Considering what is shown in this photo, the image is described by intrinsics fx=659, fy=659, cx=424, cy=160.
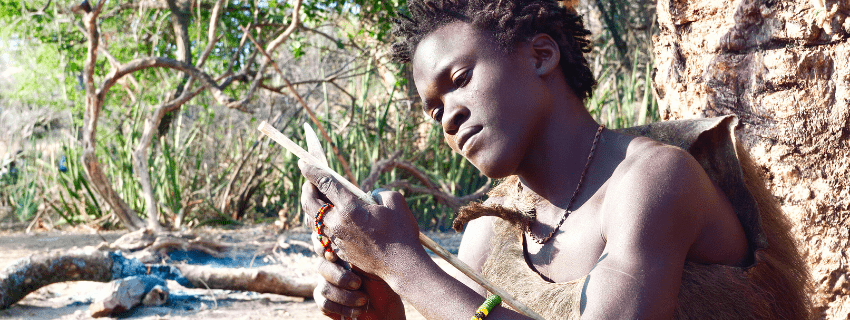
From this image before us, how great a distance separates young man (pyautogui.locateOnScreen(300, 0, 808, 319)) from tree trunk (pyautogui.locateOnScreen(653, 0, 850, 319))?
0.20 metres

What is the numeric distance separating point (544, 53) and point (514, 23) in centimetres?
10

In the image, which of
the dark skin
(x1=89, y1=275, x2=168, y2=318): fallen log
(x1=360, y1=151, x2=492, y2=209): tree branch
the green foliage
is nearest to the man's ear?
the dark skin

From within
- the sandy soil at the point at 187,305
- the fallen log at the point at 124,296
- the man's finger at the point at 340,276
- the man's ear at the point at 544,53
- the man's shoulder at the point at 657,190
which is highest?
the man's ear at the point at 544,53

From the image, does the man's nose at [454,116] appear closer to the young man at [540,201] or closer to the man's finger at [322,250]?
the young man at [540,201]

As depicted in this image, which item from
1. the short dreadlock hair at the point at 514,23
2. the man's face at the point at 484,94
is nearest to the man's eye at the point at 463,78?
the man's face at the point at 484,94

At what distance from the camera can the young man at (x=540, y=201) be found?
1250 millimetres

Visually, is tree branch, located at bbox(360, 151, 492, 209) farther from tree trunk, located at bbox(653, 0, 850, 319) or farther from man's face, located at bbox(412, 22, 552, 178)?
man's face, located at bbox(412, 22, 552, 178)

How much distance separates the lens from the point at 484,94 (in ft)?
4.69

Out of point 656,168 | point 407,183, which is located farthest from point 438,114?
point 407,183

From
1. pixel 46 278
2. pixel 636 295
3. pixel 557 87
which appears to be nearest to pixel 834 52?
pixel 557 87

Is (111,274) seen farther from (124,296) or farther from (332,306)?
(332,306)

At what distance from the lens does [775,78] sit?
172cm

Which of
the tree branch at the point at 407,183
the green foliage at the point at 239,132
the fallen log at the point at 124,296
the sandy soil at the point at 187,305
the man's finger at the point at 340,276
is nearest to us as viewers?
the man's finger at the point at 340,276

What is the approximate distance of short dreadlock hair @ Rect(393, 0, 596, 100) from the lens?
150cm
